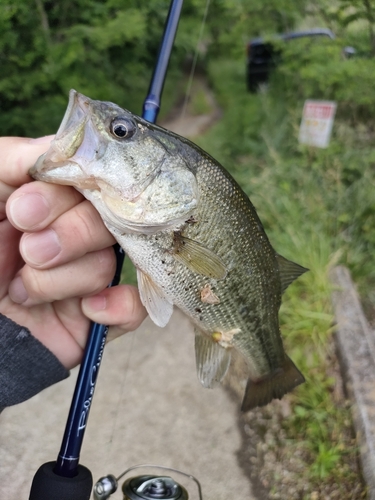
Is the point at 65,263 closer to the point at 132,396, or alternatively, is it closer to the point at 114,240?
the point at 114,240

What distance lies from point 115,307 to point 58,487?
630 millimetres

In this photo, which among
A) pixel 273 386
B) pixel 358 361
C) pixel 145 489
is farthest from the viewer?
pixel 358 361

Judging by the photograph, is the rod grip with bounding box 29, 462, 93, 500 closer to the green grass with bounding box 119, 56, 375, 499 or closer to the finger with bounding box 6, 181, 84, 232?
the finger with bounding box 6, 181, 84, 232

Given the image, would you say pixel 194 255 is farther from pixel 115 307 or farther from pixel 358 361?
pixel 358 361

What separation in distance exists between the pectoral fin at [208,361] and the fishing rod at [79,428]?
1.25 feet

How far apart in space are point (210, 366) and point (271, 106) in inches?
250

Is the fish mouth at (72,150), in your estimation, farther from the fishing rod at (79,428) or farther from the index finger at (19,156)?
the fishing rod at (79,428)

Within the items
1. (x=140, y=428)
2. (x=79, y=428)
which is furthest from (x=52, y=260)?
(x=140, y=428)

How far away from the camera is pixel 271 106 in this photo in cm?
724

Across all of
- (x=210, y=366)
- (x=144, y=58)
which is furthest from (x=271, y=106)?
(x=210, y=366)

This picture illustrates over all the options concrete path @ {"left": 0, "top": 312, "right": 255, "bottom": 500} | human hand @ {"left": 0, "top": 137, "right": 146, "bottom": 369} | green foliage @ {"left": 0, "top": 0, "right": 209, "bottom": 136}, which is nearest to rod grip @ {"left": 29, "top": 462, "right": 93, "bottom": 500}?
human hand @ {"left": 0, "top": 137, "right": 146, "bottom": 369}

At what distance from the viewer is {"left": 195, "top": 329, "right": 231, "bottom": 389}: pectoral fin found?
1724 mm

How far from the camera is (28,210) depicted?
122 cm

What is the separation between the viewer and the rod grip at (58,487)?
142cm
